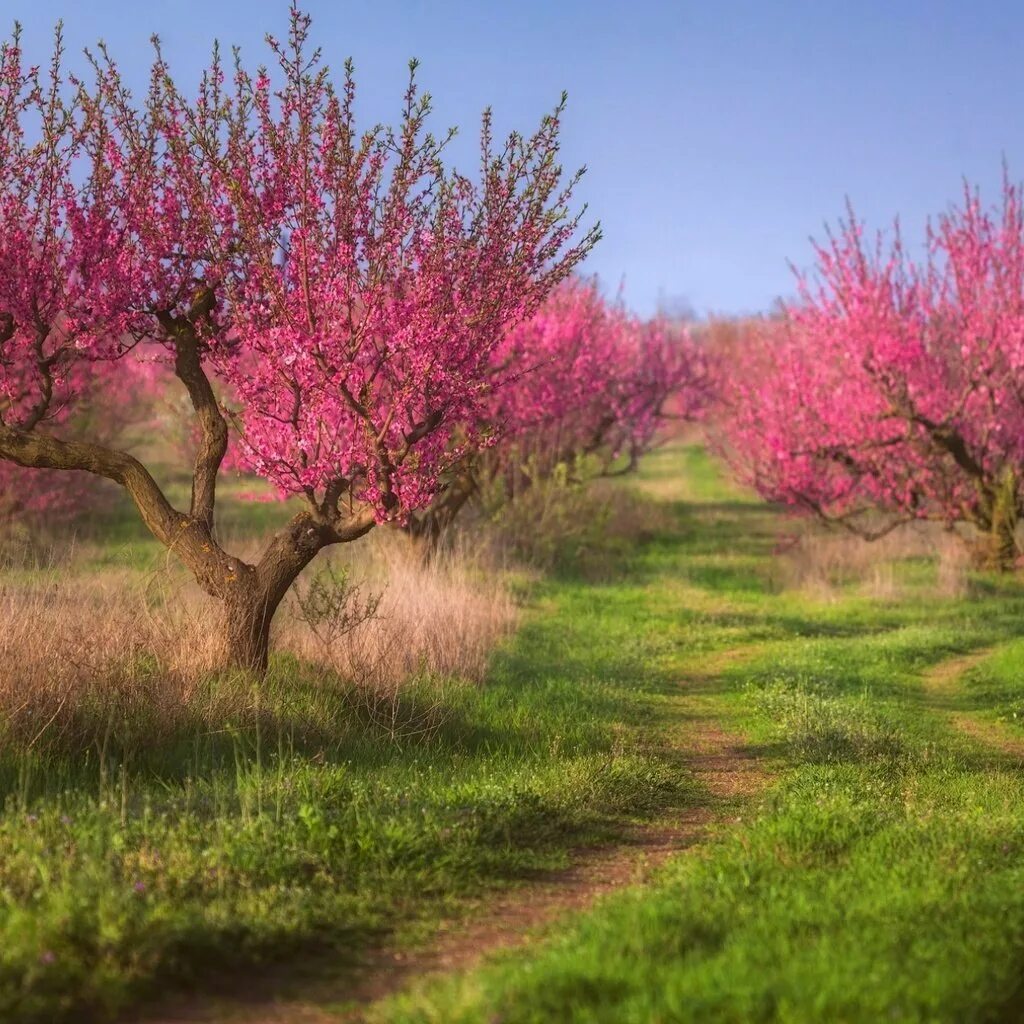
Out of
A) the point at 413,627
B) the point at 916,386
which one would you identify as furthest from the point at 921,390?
the point at 413,627

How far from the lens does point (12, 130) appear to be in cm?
948

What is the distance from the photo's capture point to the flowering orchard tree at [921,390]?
63.8ft

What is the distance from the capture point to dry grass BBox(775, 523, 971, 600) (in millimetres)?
18062

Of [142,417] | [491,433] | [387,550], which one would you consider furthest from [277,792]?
[142,417]

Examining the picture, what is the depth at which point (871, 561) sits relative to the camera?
834 inches

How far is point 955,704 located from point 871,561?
32.9 ft

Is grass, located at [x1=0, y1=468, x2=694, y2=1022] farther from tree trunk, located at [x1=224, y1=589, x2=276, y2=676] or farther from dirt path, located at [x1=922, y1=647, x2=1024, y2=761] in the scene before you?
dirt path, located at [x1=922, y1=647, x2=1024, y2=761]

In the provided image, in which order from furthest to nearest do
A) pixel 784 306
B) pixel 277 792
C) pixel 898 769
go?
pixel 784 306, pixel 898 769, pixel 277 792

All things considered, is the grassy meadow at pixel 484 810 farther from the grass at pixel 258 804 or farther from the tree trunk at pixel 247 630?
the tree trunk at pixel 247 630

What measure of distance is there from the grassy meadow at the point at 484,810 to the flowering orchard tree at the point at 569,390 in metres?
5.88

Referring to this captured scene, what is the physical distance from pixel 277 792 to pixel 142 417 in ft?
65.7

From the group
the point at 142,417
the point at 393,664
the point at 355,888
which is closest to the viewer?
the point at 355,888

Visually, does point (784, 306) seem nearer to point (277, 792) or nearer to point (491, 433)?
point (491, 433)

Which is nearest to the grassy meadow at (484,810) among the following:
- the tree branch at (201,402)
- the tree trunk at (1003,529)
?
the tree branch at (201,402)
